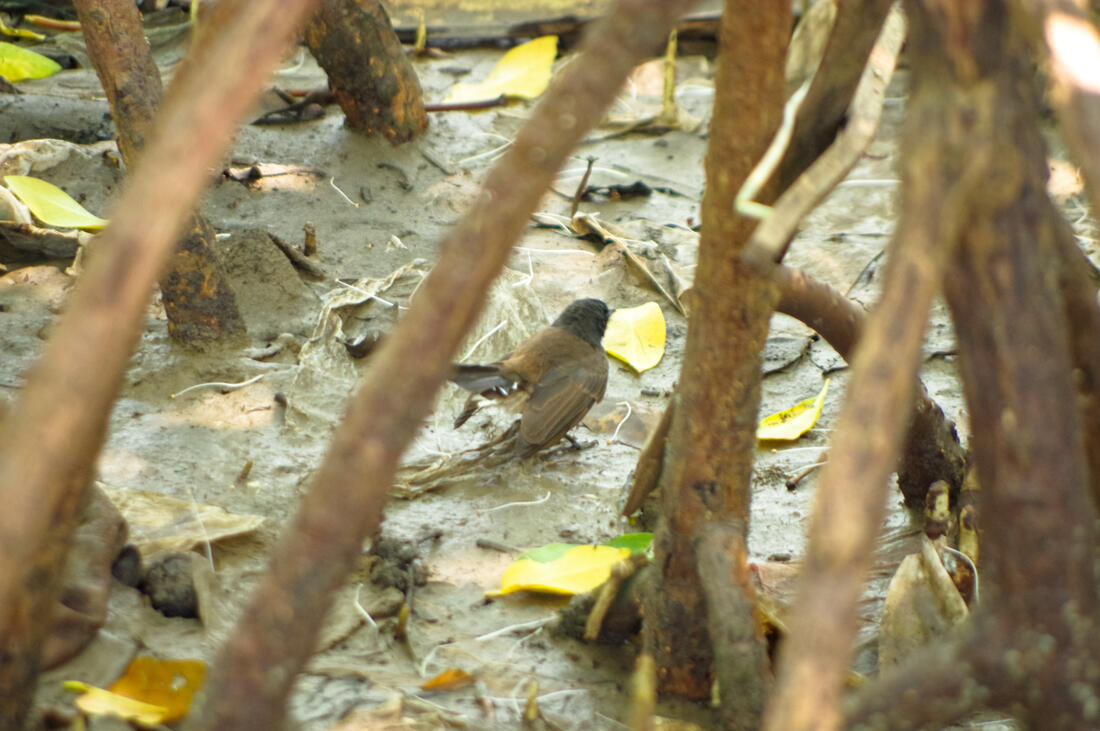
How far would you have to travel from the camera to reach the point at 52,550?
166 centimetres

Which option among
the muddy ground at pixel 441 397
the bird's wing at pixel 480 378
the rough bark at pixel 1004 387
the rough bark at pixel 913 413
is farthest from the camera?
the bird's wing at pixel 480 378

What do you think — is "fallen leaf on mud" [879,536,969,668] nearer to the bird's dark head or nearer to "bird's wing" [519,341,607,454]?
"bird's wing" [519,341,607,454]

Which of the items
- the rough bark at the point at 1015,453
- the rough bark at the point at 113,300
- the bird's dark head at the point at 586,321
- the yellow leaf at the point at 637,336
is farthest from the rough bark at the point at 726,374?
the yellow leaf at the point at 637,336

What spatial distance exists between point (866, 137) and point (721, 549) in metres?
0.95

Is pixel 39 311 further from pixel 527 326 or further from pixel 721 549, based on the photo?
pixel 721 549

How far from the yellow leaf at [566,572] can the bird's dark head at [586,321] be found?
1.49 metres

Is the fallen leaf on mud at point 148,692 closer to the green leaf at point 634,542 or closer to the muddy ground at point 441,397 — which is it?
the muddy ground at point 441,397

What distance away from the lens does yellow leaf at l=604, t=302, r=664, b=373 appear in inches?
190

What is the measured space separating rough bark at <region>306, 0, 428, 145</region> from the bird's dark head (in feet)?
7.66

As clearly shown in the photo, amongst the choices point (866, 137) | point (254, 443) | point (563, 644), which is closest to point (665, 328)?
point (254, 443)

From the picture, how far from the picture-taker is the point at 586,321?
4.50 meters

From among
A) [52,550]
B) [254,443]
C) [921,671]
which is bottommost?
[254,443]

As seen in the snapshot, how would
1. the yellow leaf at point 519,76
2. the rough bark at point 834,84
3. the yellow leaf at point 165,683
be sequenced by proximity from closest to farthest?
1. the rough bark at point 834,84
2. the yellow leaf at point 165,683
3. the yellow leaf at point 519,76

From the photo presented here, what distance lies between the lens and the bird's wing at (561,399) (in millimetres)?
3996
